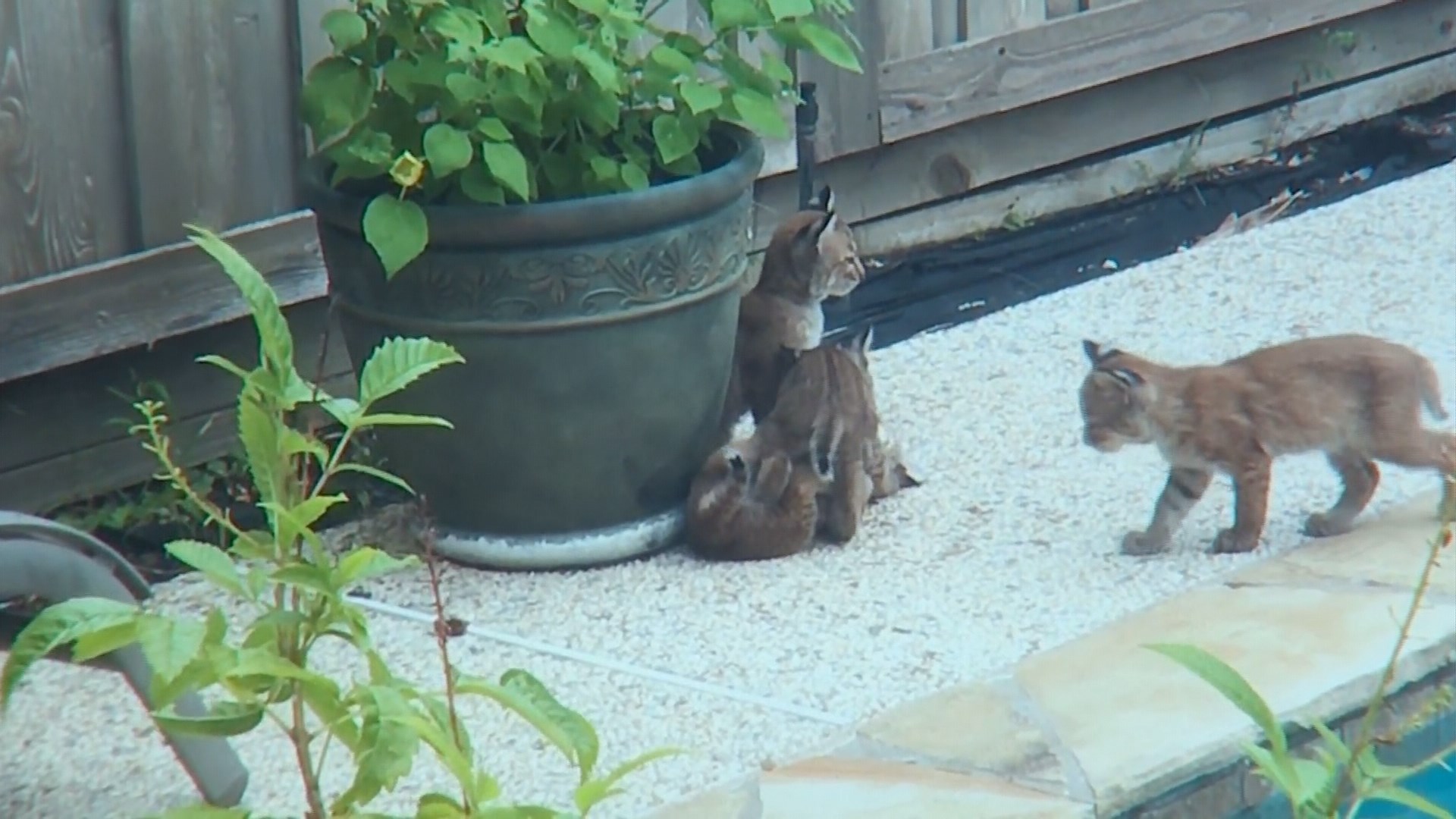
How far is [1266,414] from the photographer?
182 inches

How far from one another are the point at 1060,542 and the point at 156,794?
6.66 feet

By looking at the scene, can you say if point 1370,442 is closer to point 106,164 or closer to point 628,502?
point 628,502

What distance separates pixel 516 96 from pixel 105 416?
1485 mm

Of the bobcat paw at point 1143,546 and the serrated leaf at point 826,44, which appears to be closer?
the serrated leaf at point 826,44

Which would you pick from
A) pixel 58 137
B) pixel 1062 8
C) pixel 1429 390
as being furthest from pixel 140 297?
pixel 1062 8

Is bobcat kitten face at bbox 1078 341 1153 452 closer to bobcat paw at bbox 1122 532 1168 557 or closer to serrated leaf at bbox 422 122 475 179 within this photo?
bobcat paw at bbox 1122 532 1168 557

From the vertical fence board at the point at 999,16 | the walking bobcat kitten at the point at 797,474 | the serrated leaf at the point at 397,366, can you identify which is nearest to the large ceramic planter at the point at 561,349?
the walking bobcat kitten at the point at 797,474

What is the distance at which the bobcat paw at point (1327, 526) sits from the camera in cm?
→ 479

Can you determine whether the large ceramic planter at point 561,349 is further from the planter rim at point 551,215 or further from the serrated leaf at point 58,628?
the serrated leaf at point 58,628

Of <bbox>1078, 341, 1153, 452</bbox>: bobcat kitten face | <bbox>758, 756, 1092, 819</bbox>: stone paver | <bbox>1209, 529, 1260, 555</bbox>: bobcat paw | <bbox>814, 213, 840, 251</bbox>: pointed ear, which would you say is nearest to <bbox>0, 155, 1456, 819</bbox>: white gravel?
<bbox>1209, 529, 1260, 555</bbox>: bobcat paw

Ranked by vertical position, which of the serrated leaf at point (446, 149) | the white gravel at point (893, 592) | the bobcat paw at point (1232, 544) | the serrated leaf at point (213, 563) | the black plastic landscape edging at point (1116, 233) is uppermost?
the serrated leaf at point (446, 149)

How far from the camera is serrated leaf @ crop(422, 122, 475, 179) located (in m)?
4.22

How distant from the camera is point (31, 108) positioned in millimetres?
4848

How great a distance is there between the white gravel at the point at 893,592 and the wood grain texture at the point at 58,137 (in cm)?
86
